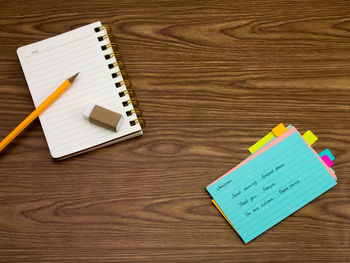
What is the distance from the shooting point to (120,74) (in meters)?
0.80

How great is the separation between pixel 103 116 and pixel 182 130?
19cm

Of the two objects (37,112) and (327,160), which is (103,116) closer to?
(37,112)

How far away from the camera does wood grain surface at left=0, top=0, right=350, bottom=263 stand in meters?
0.78

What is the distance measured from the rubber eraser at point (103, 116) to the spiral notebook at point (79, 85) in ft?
0.07

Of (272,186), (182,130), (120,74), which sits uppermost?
(120,74)

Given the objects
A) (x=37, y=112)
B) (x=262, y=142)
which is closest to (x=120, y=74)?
(x=37, y=112)

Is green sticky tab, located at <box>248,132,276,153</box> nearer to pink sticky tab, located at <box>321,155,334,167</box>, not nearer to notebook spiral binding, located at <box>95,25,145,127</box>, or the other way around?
pink sticky tab, located at <box>321,155,334,167</box>

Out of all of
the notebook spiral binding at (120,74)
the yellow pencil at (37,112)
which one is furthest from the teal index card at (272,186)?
the yellow pencil at (37,112)

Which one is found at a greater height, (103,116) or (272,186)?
(103,116)

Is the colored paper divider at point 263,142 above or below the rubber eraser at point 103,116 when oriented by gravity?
below

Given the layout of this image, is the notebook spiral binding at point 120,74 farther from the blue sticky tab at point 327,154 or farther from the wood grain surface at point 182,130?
the blue sticky tab at point 327,154

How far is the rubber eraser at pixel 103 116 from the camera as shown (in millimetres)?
760

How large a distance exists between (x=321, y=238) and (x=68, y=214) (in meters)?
0.59

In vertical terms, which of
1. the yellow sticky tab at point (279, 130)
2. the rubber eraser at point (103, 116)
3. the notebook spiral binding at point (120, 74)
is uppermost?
the notebook spiral binding at point (120, 74)
